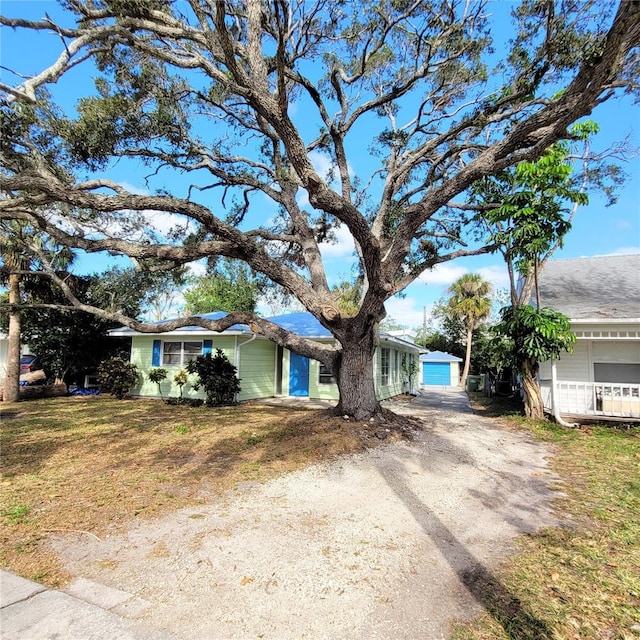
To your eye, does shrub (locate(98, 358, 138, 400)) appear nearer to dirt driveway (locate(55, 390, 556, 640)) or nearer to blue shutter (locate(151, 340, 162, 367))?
blue shutter (locate(151, 340, 162, 367))

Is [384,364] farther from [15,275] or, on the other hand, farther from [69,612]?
[69,612]

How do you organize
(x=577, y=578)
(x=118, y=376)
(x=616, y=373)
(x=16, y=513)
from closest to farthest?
(x=577, y=578) < (x=16, y=513) < (x=616, y=373) < (x=118, y=376)

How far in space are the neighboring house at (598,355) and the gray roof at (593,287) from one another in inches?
0.8

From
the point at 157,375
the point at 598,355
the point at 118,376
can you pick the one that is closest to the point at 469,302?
the point at 598,355

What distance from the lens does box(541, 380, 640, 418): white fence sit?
30.3ft

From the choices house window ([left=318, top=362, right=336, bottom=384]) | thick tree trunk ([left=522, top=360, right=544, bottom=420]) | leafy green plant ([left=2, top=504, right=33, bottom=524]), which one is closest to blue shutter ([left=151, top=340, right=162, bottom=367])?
house window ([left=318, top=362, right=336, bottom=384])

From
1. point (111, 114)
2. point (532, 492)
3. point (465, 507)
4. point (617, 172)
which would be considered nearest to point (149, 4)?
point (111, 114)

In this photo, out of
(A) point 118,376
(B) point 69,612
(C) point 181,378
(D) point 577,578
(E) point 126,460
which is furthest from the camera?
(A) point 118,376

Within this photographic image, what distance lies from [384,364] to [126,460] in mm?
11542

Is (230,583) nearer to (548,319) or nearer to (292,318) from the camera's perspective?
(548,319)

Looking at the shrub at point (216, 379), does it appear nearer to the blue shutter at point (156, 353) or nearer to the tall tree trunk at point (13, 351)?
the blue shutter at point (156, 353)

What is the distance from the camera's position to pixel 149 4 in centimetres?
675

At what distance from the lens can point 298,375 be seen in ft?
50.8

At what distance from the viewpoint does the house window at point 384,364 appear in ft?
51.1
